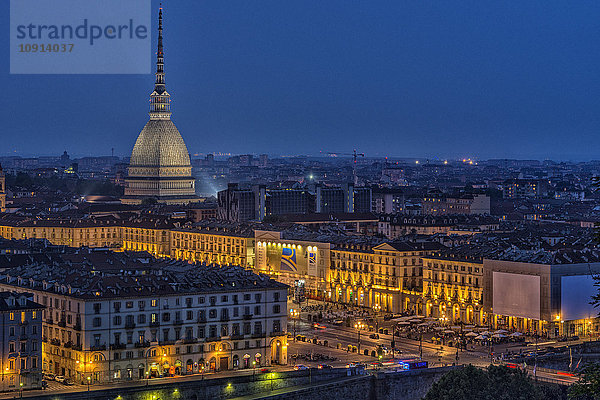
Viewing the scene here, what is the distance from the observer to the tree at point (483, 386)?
144ft

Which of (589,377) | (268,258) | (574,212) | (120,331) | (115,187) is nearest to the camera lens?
(589,377)

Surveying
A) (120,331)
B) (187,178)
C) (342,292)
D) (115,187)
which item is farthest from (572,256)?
(115,187)

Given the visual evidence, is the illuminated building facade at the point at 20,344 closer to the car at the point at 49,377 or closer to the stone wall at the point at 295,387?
the car at the point at 49,377

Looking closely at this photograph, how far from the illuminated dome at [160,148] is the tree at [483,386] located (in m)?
106

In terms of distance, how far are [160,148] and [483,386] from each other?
355 ft

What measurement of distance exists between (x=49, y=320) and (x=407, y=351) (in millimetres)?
13782

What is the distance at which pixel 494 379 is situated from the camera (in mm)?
44719

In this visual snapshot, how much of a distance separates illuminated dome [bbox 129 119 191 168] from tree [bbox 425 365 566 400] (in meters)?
106

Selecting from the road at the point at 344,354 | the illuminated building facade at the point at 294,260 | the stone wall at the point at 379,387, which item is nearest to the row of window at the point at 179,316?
the road at the point at 344,354

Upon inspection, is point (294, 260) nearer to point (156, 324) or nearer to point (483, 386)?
point (156, 324)

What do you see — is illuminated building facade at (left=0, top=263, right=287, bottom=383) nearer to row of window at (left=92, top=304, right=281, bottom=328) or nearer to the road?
row of window at (left=92, top=304, right=281, bottom=328)

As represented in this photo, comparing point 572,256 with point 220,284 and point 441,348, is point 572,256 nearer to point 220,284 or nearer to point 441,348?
point 441,348

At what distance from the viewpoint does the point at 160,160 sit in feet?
491

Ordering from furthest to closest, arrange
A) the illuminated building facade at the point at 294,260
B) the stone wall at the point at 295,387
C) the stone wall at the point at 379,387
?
the illuminated building facade at the point at 294,260
the stone wall at the point at 379,387
the stone wall at the point at 295,387
